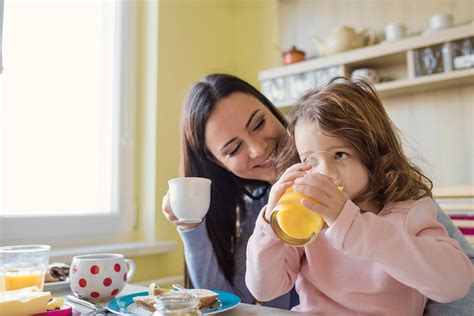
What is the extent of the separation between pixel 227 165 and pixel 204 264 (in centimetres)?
35

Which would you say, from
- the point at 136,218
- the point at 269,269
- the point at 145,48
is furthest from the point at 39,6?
the point at 269,269

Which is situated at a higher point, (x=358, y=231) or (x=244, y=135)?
(x=244, y=135)

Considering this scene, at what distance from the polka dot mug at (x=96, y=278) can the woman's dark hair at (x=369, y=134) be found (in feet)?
1.72

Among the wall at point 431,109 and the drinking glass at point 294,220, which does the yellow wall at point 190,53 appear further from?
the drinking glass at point 294,220

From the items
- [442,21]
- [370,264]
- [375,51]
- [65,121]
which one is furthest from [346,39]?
[370,264]

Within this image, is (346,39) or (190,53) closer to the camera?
(346,39)

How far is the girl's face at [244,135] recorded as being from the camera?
1.38 m

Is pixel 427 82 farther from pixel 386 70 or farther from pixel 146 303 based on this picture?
pixel 146 303

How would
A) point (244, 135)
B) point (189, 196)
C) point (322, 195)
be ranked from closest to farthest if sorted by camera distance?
point (322, 195)
point (189, 196)
point (244, 135)

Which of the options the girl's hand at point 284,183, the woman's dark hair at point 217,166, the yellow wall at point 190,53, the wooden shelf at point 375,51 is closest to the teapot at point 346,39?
the wooden shelf at point 375,51

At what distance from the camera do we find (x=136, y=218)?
2.27 meters

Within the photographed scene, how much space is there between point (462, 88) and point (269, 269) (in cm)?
168

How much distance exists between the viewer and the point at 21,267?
1.00 m

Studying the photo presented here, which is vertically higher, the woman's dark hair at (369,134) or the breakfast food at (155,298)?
the woman's dark hair at (369,134)
